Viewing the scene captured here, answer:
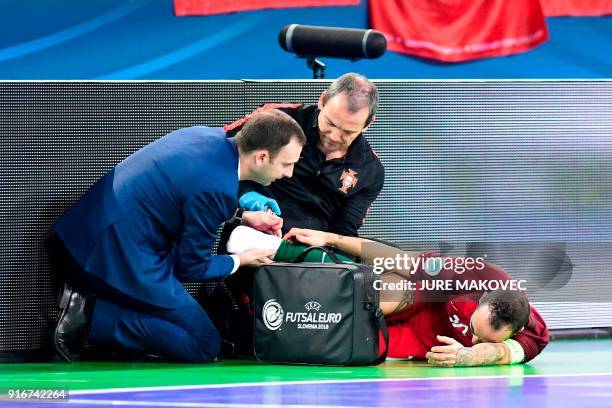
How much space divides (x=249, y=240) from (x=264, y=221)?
3.8 inches

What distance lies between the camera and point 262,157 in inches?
157

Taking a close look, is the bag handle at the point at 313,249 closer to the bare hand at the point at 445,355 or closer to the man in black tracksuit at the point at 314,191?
the man in black tracksuit at the point at 314,191

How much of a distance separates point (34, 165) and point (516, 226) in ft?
7.17

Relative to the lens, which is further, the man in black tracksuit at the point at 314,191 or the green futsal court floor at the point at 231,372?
the man in black tracksuit at the point at 314,191

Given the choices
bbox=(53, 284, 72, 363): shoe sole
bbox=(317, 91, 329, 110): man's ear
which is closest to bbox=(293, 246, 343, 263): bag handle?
bbox=(317, 91, 329, 110): man's ear

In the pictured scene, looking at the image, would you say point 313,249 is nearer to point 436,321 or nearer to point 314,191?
point 314,191

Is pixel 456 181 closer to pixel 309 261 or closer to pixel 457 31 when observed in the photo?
pixel 309 261

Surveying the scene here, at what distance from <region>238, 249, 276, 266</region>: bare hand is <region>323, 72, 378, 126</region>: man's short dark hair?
0.68m

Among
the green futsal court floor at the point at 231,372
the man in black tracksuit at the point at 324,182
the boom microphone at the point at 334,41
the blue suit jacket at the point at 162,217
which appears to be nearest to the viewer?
Result: the green futsal court floor at the point at 231,372

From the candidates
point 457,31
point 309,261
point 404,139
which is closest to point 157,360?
point 309,261

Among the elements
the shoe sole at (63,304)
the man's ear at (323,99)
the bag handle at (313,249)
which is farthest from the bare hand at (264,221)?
the shoe sole at (63,304)

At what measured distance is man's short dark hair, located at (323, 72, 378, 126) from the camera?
14.3 ft

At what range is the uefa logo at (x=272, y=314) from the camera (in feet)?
13.4

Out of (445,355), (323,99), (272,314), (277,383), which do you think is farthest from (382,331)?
(323,99)
